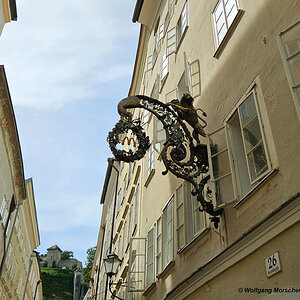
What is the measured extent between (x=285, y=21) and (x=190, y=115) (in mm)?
2378

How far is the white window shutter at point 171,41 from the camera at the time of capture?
11.5m

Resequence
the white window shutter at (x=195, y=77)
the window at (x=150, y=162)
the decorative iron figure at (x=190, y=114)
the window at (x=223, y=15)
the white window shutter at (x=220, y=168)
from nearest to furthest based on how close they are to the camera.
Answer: the white window shutter at (x=220, y=168) → the decorative iron figure at (x=190, y=114) → the window at (x=223, y=15) → the white window shutter at (x=195, y=77) → the window at (x=150, y=162)

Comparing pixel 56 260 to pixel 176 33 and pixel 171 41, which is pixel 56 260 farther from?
pixel 176 33

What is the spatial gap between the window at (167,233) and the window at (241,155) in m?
2.74

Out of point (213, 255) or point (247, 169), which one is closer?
point (247, 169)

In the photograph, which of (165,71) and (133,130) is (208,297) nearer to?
(133,130)

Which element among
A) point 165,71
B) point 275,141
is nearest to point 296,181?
point 275,141

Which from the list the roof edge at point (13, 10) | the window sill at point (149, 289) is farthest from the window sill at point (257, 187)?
the roof edge at point (13, 10)

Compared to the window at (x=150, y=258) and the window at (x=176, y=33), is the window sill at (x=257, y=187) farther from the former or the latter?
the window at (x=176, y=33)

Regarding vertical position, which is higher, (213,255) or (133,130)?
(133,130)

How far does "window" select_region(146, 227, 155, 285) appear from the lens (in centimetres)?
963

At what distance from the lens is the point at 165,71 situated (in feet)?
40.2

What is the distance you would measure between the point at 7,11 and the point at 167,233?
14.5 meters

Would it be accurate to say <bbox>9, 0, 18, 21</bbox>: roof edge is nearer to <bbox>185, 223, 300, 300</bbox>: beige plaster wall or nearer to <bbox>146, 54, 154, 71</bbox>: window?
<bbox>146, 54, 154, 71</bbox>: window
